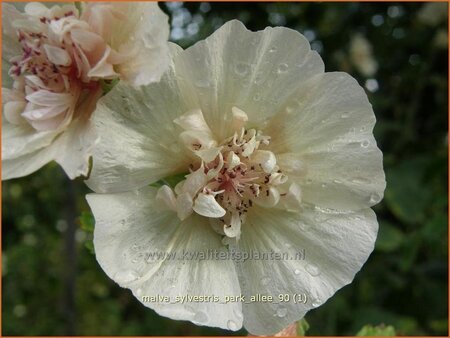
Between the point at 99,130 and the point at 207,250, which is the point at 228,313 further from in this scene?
the point at 99,130

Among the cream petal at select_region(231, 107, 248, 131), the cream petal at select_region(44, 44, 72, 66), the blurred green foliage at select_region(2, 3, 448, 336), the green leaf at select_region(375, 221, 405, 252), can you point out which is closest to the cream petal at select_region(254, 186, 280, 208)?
the cream petal at select_region(231, 107, 248, 131)

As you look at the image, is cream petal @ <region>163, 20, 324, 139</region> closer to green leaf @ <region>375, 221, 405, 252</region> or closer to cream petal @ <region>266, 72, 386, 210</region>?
cream petal @ <region>266, 72, 386, 210</region>

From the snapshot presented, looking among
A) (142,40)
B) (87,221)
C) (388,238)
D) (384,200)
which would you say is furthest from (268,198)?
(384,200)

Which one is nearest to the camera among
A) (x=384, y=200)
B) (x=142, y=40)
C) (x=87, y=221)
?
(x=142, y=40)

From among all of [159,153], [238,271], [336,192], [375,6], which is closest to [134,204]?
[159,153]

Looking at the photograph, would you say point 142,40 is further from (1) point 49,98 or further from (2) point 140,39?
(1) point 49,98

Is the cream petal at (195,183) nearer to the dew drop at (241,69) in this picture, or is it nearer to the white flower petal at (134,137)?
the white flower petal at (134,137)
